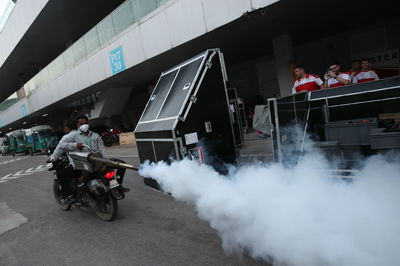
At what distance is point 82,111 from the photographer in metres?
24.5

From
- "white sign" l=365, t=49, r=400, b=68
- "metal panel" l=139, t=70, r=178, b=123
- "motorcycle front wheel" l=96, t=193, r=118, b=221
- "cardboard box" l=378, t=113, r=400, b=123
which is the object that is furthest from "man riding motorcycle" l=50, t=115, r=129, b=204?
"white sign" l=365, t=49, r=400, b=68

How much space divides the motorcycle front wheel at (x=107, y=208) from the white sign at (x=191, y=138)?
155 centimetres

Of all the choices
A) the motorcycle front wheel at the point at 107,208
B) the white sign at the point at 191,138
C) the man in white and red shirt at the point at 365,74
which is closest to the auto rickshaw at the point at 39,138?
the motorcycle front wheel at the point at 107,208

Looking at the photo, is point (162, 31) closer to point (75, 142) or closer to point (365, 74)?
point (75, 142)

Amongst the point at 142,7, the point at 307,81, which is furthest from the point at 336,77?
the point at 142,7

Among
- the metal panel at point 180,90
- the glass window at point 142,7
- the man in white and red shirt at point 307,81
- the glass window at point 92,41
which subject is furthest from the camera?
the glass window at point 92,41

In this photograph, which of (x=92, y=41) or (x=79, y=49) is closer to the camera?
(x=92, y=41)

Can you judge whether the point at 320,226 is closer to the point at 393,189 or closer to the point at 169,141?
the point at 393,189

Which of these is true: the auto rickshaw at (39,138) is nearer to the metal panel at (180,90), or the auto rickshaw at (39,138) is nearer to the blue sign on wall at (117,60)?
the blue sign on wall at (117,60)

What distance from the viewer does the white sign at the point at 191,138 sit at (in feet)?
14.8

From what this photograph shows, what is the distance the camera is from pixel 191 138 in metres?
4.56

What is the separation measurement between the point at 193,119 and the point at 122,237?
215cm

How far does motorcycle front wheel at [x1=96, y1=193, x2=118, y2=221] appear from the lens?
4.45 meters

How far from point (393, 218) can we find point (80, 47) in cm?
1935
